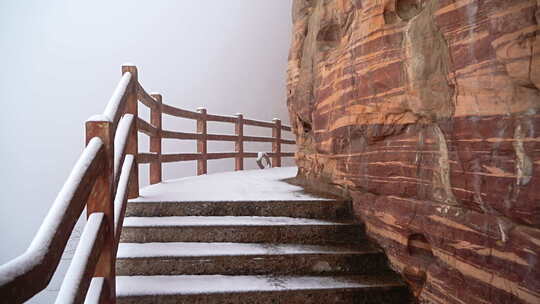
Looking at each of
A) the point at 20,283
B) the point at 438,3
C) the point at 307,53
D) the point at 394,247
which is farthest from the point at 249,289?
the point at 307,53

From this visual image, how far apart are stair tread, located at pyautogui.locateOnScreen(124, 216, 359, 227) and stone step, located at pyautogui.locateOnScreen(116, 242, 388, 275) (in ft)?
0.48

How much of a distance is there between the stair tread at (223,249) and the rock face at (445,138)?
28 centimetres

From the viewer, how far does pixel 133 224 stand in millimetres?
2475

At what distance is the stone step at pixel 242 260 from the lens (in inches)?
87.1

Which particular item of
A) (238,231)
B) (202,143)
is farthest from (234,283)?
(202,143)

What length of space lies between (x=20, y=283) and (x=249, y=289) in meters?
1.33

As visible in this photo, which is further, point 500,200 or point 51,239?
point 500,200

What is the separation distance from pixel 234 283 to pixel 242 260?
6.7 inches

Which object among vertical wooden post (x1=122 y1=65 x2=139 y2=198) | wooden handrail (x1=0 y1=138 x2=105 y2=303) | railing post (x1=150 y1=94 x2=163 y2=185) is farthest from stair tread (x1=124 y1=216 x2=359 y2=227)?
railing post (x1=150 y1=94 x2=163 y2=185)

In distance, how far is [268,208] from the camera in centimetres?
A: 276

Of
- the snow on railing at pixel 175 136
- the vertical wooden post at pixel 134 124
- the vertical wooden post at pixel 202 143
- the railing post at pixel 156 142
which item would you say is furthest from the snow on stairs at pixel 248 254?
the vertical wooden post at pixel 202 143

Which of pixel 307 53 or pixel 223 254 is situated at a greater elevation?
pixel 307 53

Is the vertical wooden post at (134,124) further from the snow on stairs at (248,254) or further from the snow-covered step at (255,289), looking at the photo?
the snow-covered step at (255,289)

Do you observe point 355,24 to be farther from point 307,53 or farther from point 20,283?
point 20,283
